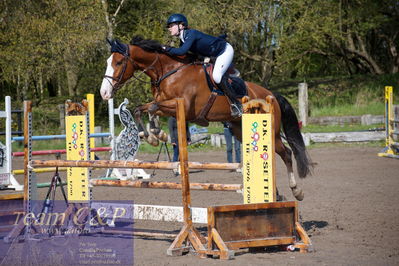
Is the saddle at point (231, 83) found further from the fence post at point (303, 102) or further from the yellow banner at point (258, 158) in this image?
the fence post at point (303, 102)

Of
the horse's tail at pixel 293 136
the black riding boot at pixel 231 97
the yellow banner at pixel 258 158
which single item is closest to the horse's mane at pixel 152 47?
the black riding boot at pixel 231 97

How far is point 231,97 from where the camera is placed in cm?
636

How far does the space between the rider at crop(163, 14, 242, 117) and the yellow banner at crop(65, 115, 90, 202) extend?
52.7 inches

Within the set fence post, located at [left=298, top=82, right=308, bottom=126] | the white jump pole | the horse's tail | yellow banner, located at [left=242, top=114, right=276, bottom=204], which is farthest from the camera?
fence post, located at [left=298, top=82, right=308, bottom=126]

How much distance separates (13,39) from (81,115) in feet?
51.4

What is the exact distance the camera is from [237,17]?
73.2 ft

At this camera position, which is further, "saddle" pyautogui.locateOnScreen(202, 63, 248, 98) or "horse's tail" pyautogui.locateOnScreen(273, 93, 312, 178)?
"horse's tail" pyautogui.locateOnScreen(273, 93, 312, 178)

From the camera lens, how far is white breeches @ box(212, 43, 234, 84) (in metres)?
6.25

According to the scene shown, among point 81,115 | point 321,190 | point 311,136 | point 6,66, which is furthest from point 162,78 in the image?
point 6,66

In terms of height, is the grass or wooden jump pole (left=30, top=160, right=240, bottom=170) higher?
the grass

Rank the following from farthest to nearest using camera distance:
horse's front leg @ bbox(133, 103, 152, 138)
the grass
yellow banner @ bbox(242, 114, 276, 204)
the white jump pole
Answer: the grass, the white jump pole, horse's front leg @ bbox(133, 103, 152, 138), yellow banner @ bbox(242, 114, 276, 204)

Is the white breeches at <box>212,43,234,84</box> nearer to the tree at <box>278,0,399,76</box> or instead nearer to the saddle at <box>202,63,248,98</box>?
the saddle at <box>202,63,248,98</box>

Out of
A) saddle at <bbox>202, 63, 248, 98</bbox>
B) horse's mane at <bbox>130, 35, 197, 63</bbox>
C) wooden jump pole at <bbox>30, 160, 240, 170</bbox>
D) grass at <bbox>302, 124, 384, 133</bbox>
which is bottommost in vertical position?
wooden jump pole at <bbox>30, 160, 240, 170</bbox>

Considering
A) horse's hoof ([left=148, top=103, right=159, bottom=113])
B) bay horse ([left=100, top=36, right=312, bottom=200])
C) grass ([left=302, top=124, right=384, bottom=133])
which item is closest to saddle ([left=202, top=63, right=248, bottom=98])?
bay horse ([left=100, top=36, right=312, bottom=200])
